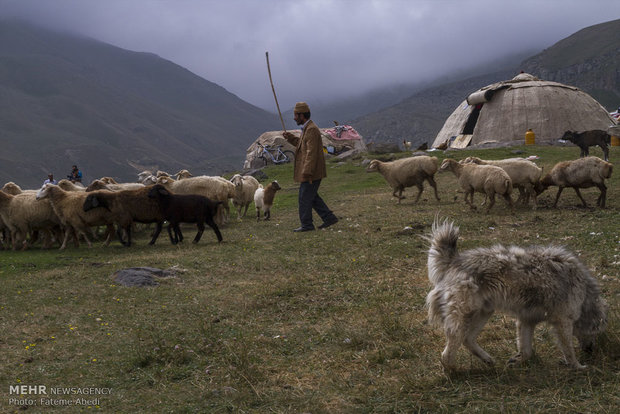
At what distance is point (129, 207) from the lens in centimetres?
1284

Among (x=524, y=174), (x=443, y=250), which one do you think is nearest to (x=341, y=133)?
(x=524, y=174)

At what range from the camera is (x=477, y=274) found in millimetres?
4090

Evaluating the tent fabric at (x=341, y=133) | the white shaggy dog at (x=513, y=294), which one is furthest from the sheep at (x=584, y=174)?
the tent fabric at (x=341, y=133)

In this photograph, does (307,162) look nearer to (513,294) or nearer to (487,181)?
(487,181)

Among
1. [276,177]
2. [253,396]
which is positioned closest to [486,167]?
[253,396]

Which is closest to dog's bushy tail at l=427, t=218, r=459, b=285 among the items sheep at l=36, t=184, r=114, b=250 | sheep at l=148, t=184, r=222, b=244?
sheep at l=148, t=184, r=222, b=244

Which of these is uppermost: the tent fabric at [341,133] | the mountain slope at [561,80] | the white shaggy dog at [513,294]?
the mountain slope at [561,80]

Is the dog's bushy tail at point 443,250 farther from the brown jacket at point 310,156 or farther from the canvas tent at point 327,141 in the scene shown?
the canvas tent at point 327,141

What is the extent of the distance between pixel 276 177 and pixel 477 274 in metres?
26.4

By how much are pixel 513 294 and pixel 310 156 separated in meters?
8.28

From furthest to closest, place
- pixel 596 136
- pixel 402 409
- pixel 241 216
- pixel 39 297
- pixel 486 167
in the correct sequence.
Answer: pixel 596 136
pixel 241 216
pixel 486 167
pixel 39 297
pixel 402 409

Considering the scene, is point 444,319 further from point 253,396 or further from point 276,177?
point 276,177

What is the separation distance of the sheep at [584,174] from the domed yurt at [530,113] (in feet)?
55.9

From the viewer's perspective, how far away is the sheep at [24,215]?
13367 millimetres
